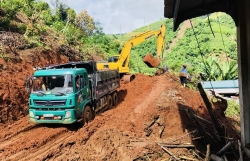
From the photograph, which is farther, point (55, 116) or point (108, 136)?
point (55, 116)

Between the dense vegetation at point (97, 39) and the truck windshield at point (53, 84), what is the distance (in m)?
5.22

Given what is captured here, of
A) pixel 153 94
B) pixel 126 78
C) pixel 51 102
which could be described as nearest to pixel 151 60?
pixel 126 78

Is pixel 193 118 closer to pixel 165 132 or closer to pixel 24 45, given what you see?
pixel 165 132

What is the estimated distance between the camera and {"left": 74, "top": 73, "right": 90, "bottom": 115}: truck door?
11008 millimetres

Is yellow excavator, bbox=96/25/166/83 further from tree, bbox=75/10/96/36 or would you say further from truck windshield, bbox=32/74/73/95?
tree, bbox=75/10/96/36

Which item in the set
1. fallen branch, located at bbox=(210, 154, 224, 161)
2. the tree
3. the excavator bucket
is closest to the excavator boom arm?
the excavator bucket

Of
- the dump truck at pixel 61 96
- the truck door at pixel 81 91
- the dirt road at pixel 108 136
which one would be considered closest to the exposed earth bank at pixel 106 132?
the dirt road at pixel 108 136

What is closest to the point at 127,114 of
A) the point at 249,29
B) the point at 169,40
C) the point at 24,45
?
the point at 249,29

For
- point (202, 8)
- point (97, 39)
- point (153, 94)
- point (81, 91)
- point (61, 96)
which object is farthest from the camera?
point (97, 39)

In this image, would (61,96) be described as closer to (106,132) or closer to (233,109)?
(106,132)

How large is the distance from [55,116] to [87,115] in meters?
1.76

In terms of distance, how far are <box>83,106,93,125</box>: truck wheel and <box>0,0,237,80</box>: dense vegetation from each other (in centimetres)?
544

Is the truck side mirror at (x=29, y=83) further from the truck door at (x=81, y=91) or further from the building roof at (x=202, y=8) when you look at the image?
the building roof at (x=202, y=8)

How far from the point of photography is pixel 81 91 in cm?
1137
